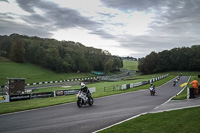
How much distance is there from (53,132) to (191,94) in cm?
1371

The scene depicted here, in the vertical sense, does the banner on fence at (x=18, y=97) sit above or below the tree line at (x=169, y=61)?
below

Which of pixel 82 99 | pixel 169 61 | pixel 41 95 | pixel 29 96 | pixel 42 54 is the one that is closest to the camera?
pixel 82 99

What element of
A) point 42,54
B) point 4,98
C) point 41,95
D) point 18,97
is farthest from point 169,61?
point 4,98

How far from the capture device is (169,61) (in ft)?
383

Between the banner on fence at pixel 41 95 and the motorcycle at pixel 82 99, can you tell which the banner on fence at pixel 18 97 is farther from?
the motorcycle at pixel 82 99

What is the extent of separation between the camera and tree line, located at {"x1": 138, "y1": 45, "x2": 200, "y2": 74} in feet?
361

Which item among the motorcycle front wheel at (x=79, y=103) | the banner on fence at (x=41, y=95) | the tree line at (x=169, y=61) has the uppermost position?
the tree line at (x=169, y=61)

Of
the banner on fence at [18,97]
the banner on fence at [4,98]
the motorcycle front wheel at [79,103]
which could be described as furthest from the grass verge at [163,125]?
the banner on fence at [18,97]

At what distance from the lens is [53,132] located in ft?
27.0

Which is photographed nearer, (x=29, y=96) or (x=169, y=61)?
(x=29, y=96)

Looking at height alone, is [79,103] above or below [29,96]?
above

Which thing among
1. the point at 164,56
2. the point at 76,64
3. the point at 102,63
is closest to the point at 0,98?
the point at 76,64

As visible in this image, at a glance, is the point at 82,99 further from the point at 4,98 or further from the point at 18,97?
the point at 18,97

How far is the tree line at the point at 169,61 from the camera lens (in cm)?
10988
